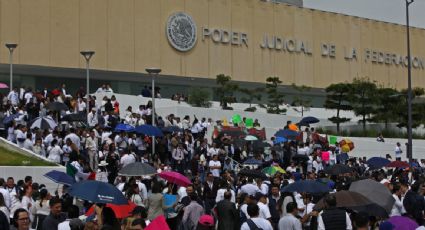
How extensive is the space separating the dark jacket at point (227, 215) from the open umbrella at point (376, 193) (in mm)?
2189

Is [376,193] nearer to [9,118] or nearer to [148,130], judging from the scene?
[148,130]

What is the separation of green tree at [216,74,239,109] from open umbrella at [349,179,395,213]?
3659 cm

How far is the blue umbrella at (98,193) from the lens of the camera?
14.2 metres

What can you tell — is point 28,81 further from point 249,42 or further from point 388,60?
point 388,60

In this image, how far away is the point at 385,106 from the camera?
59.6 meters

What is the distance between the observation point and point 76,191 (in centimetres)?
1457

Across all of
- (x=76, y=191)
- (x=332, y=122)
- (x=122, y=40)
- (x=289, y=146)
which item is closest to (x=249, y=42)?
(x=332, y=122)

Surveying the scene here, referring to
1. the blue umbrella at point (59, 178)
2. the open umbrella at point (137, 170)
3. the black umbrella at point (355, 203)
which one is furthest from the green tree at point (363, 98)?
the black umbrella at point (355, 203)

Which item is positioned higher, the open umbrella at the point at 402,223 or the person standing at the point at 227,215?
the open umbrella at the point at 402,223

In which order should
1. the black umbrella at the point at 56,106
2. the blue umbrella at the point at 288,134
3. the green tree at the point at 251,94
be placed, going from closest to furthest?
1. the black umbrella at the point at 56,106
2. the blue umbrella at the point at 288,134
3. the green tree at the point at 251,94

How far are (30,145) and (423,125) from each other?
128 feet

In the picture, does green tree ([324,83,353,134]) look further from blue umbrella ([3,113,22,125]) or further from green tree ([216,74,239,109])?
blue umbrella ([3,113,22,125])

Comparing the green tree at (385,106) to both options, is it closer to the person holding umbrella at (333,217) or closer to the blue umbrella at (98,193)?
the blue umbrella at (98,193)

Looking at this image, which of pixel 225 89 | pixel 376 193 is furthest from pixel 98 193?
pixel 225 89
